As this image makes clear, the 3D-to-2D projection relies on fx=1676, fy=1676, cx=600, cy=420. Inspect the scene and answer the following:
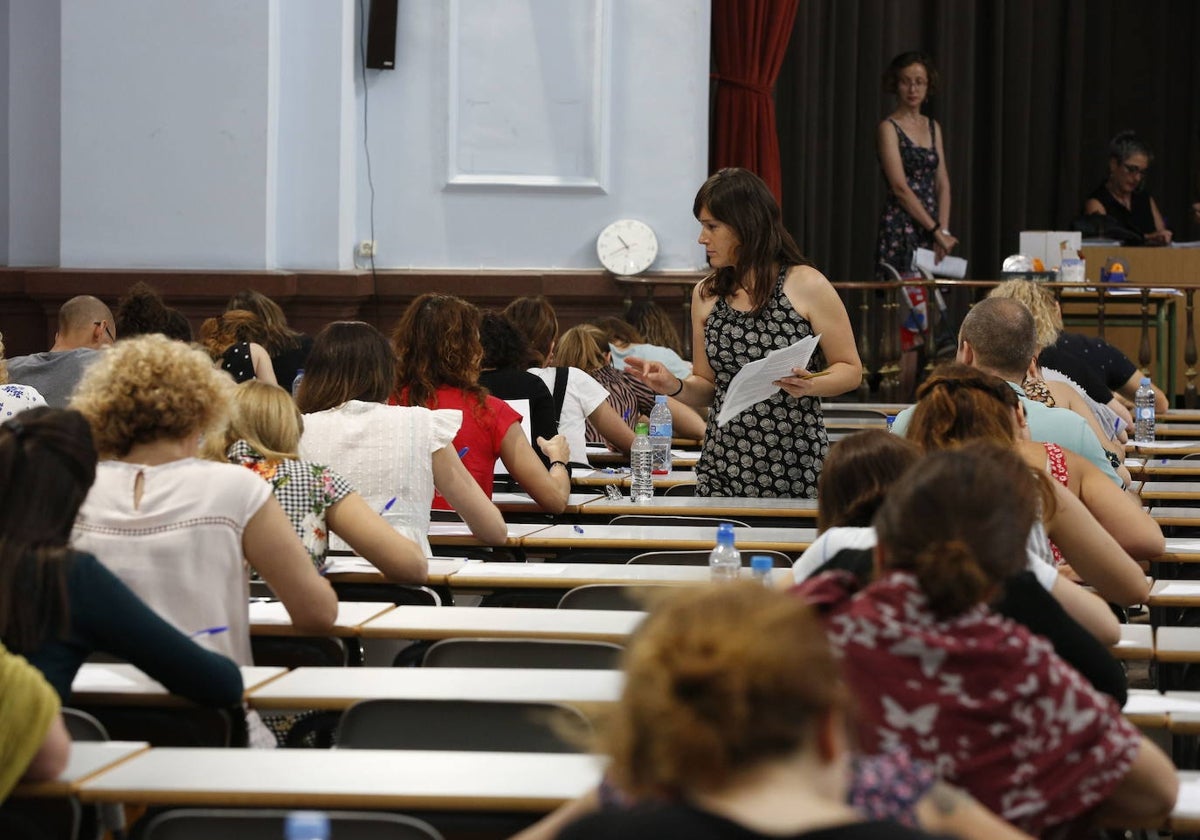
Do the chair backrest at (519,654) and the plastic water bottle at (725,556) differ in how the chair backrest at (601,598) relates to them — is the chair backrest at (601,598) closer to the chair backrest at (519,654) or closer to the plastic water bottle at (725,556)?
the plastic water bottle at (725,556)

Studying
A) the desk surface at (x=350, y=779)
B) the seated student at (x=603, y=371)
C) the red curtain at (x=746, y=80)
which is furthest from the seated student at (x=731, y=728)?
the red curtain at (x=746, y=80)

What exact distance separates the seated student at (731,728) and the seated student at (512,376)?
410 centimetres

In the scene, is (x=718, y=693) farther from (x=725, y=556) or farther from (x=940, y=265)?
(x=940, y=265)

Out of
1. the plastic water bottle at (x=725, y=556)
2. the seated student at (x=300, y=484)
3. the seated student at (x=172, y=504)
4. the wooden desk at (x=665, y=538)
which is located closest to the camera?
the seated student at (x=172, y=504)

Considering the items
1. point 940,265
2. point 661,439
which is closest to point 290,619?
point 661,439

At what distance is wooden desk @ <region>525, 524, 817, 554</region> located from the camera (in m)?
4.38

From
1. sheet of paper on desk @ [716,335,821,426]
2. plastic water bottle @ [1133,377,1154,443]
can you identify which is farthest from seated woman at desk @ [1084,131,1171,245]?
sheet of paper on desk @ [716,335,821,426]

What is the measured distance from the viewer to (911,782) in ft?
5.83

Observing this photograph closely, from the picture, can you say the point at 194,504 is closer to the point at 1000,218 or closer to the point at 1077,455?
the point at 1077,455

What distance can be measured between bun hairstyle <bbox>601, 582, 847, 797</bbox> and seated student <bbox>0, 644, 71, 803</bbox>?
1.09m

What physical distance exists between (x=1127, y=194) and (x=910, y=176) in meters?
2.03

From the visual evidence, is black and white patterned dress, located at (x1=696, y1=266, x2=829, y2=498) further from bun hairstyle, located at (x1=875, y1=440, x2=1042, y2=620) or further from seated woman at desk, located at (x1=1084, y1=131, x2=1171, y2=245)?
seated woman at desk, located at (x1=1084, y1=131, x2=1171, y2=245)

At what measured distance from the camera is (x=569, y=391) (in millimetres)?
6301

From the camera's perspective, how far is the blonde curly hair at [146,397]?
10.1 ft
